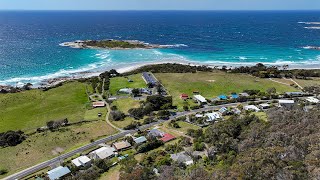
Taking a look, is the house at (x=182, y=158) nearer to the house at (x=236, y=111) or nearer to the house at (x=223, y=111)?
the house at (x=223, y=111)

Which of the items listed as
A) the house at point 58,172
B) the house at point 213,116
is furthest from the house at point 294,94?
the house at point 58,172

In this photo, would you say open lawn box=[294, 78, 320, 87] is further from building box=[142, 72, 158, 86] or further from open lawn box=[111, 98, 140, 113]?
open lawn box=[111, 98, 140, 113]

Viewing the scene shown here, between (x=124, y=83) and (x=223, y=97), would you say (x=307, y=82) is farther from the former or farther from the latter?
(x=124, y=83)

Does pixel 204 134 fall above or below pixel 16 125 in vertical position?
above

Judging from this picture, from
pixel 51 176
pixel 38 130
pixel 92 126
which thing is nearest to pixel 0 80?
Result: pixel 38 130

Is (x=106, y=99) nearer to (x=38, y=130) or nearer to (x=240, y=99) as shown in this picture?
(x=38, y=130)

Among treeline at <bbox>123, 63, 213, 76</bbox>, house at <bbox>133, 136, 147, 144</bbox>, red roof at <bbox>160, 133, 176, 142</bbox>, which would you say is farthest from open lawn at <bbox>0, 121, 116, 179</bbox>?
treeline at <bbox>123, 63, 213, 76</bbox>
